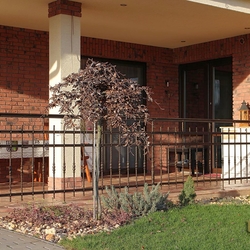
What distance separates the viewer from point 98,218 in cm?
607

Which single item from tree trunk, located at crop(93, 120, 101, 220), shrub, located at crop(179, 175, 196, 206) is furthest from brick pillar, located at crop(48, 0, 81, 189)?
tree trunk, located at crop(93, 120, 101, 220)

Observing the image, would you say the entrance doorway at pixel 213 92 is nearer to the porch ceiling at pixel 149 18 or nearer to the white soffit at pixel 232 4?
the porch ceiling at pixel 149 18

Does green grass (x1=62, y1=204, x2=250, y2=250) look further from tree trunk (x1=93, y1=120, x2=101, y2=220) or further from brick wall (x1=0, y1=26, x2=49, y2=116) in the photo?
brick wall (x1=0, y1=26, x2=49, y2=116)

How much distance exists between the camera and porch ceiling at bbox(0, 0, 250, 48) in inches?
331

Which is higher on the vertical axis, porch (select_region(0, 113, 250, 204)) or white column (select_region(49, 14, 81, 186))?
white column (select_region(49, 14, 81, 186))

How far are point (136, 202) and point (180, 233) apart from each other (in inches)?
38.8

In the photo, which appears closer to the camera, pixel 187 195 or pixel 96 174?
pixel 96 174

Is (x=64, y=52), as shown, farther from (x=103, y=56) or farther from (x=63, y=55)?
(x=103, y=56)

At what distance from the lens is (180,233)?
17.9 ft

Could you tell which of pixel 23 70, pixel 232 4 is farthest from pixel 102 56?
pixel 232 4

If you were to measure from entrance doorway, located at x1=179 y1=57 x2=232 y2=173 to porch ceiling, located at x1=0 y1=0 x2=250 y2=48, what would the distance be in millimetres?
795

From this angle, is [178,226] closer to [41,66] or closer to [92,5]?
[92,5]

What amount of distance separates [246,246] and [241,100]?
6331 millimetres

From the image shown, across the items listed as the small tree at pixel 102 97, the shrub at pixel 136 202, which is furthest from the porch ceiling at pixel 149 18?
the shrub at pixel 136 202
